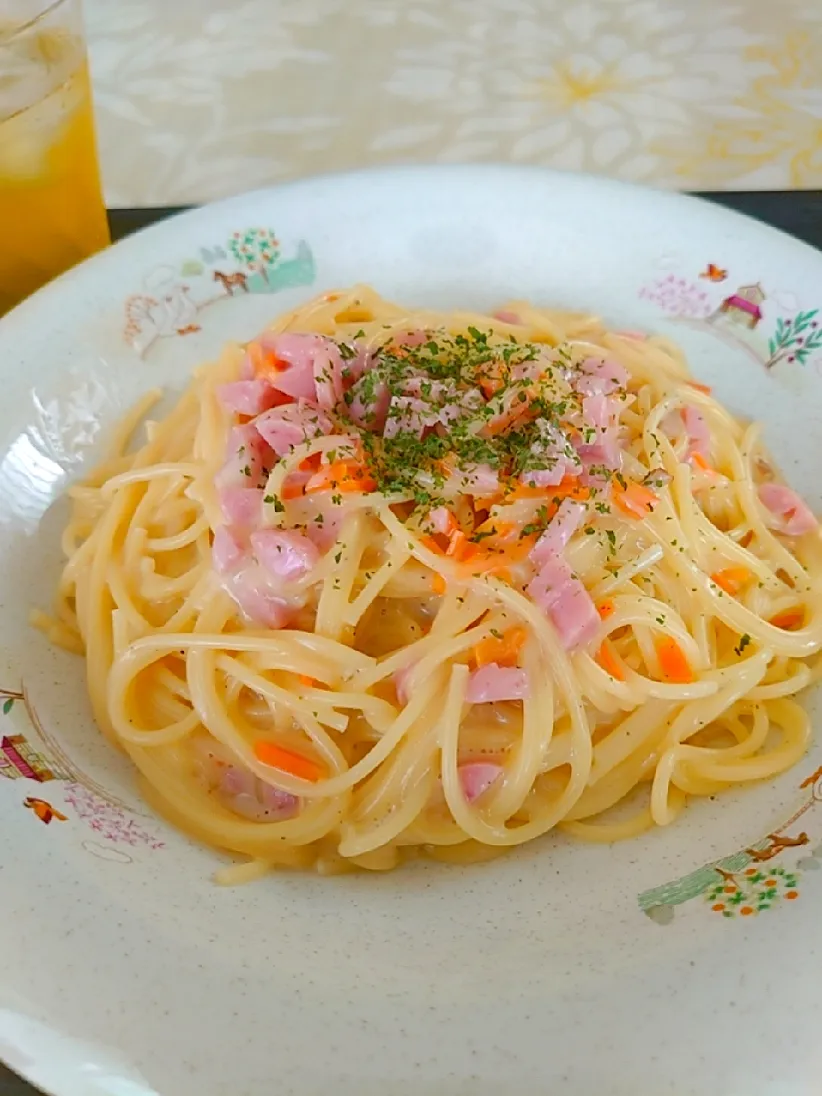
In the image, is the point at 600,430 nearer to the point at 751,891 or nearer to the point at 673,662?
the point at 673,662

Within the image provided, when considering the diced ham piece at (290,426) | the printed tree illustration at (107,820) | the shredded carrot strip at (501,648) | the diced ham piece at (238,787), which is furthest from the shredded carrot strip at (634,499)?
the printed tree illustration at (107,820)

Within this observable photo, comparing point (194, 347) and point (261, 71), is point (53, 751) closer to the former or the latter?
point (194, 347)

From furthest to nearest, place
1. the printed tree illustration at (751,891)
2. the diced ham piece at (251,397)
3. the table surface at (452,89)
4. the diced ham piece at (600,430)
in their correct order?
1. the table surface at (452,89)
2. the diced ham piece at (251,397)
3. the diced ham piece at (600,430)
4. the printed tree illustration at (751,891)

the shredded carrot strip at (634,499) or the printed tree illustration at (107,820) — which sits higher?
the shredded carrot strip at (634,499)

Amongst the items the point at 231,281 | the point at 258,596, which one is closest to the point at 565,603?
the point at 258,596

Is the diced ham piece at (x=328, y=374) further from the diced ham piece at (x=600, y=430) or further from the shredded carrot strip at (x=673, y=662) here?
the shredded carrot strip at (x=673, y=662)

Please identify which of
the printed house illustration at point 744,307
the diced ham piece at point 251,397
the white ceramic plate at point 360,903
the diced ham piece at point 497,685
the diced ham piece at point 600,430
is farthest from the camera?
the printed house illustration at point 744,307

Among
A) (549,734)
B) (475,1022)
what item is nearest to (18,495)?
(549,734)

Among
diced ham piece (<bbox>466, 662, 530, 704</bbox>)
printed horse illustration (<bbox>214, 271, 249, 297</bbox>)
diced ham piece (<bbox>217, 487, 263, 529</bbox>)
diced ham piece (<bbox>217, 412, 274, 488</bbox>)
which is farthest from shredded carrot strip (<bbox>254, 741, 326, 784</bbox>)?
printed horse illustration (<bbox>214, 271, 249, 297</bbox>)
